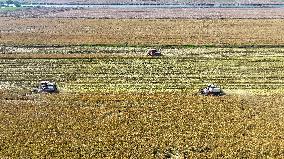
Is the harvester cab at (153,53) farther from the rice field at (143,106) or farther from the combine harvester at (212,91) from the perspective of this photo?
the combine harvester at (212,91)

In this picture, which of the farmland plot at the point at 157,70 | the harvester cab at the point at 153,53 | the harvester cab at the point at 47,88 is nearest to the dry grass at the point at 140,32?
the farmland plot at the point at 157,70

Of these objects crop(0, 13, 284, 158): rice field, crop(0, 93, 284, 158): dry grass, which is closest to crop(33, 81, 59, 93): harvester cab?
crop(0, 13, 284, 158): rice field

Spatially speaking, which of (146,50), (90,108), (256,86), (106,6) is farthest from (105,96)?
(106,6)

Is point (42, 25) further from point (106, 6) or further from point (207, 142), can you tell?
point (207, 142)

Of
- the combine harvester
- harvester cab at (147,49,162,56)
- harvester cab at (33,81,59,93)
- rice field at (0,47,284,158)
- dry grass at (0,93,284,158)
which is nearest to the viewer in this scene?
dry grass at (0,93,284,158)

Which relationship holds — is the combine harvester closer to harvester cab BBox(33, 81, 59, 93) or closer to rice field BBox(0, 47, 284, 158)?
rice field BBox(0, 47, 284, 158)

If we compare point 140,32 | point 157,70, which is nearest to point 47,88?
point 157,70
